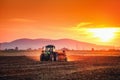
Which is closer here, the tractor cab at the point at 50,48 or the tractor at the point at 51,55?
the tractor at the point at 51,55

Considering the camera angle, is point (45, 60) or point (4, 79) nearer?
point (4, 79)

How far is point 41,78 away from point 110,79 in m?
6.00

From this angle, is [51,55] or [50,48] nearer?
[51,55]

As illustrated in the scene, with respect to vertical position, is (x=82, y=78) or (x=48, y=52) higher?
(x=48, y=52)

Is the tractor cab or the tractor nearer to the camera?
the tractor

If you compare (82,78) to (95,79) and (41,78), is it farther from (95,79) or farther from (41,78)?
(41,78)

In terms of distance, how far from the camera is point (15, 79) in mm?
23750

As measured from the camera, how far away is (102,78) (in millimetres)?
24312

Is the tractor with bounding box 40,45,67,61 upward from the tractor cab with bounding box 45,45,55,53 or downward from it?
downward

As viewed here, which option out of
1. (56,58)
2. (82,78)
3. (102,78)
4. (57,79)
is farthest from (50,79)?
(56,58)

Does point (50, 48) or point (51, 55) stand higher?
point (50, 48)

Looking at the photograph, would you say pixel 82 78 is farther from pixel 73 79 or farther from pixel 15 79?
pixel 15 79

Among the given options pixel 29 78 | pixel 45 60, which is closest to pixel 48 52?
pixel 45 60

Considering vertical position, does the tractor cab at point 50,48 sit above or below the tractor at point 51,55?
above
